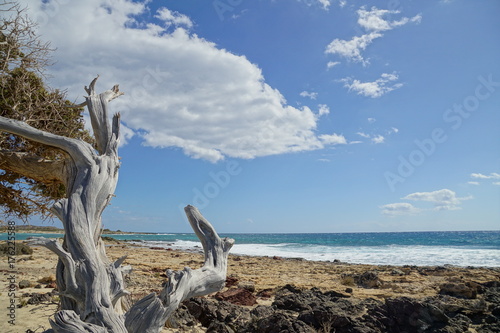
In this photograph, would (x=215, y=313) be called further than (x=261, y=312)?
No

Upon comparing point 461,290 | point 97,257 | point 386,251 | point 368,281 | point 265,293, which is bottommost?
point 386,251

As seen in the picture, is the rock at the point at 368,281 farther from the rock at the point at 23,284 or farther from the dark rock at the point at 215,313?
the rock at the point at 23,284

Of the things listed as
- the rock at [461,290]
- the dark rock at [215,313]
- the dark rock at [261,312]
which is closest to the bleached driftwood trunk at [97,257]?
the dark rock at [215,313]

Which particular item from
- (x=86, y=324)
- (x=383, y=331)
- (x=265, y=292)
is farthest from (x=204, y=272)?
(x=265, y=292)

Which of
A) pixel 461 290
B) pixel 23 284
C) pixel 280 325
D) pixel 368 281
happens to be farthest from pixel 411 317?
pixel 23 284

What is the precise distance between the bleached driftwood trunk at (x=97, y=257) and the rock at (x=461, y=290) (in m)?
8.38

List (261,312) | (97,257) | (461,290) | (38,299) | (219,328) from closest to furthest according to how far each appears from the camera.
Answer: (97,257), (219,328), (261,312), (38,299), (461,290)

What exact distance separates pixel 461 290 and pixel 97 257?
33.5 ft

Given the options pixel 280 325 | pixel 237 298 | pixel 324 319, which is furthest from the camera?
pixel 237 298

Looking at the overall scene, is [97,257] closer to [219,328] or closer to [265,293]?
[219,328]

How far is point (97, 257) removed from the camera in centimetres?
445

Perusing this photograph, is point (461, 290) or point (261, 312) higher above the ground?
point (261, 312)

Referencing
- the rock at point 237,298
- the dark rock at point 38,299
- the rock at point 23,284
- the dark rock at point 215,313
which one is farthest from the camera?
the rock at point 23,284

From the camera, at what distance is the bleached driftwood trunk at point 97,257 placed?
3.94 meters
